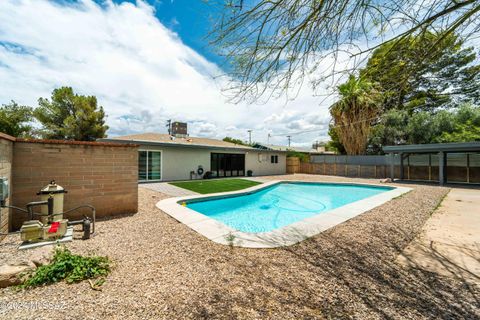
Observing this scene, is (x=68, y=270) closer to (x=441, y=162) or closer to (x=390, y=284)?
(x=390, y=284)

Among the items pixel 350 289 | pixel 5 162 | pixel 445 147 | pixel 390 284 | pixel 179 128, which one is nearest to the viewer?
pixel 350 289

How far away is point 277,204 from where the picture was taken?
892 cm

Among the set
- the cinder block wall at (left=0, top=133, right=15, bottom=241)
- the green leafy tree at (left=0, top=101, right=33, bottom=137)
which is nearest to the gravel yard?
the cinder block wall at (left=0, top=133, right=15, bottom=241)

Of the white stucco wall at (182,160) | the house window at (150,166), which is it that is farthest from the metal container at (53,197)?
the white stucco wall at (182,160)

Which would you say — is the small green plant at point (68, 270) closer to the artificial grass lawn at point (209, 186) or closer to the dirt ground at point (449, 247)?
the dirt ground at point (449, 247)

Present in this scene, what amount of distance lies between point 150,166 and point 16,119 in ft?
48.2

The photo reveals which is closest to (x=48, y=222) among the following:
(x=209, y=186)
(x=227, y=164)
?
(x=209, y=186)

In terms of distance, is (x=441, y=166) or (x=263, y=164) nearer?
(x=441, y=166)

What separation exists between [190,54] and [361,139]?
18071mm

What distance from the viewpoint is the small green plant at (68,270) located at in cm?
229

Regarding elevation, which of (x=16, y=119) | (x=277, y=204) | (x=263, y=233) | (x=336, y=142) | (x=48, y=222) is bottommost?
(x=277, y=204)

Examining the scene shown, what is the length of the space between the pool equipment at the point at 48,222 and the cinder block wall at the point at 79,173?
1.61 ft

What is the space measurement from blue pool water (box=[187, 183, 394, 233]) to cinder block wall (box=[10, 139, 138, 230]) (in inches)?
101

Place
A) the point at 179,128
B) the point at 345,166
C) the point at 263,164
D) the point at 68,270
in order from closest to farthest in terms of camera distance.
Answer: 1. the point at 68,270
2. the point at 345,166
3. the point at 263,164
4. the point at 179,128
